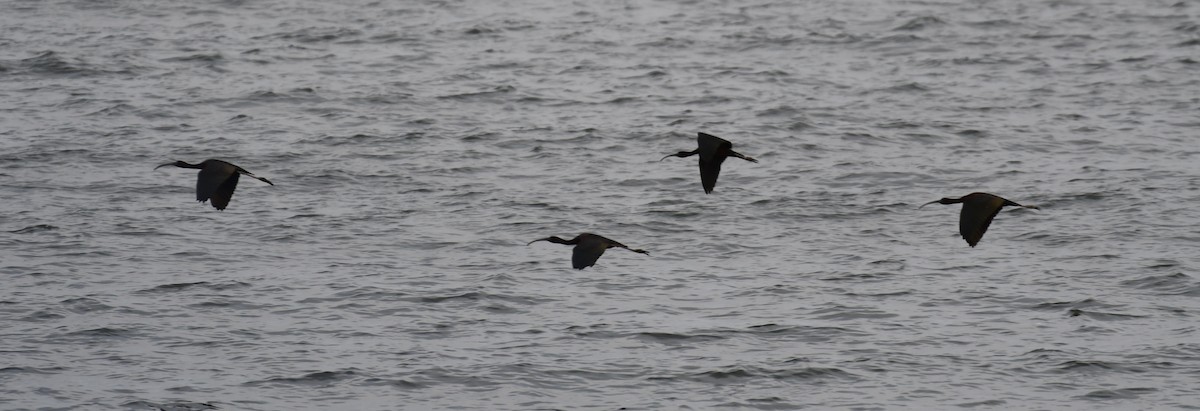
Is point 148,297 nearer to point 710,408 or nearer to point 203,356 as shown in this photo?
point 203,356

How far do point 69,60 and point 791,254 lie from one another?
16.9 metres

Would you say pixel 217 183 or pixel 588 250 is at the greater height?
pixel 217 183

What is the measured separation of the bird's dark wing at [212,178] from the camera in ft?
51.0

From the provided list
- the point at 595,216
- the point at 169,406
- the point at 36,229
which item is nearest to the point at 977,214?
the point at 169,406

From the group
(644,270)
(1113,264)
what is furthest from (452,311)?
(1113,264)

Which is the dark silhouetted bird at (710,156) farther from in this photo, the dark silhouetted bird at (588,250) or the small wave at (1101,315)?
the small wave at (1101,315)

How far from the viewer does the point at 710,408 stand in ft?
59.8

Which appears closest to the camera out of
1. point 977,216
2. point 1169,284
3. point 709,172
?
point 977,216

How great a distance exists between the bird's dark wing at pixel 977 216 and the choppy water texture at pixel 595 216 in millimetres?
3681

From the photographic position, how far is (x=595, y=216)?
81.0 feet

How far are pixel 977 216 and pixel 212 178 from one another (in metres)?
6.34

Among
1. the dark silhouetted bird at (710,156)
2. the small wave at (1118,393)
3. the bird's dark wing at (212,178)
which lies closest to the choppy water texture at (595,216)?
the small wave at (1118,393)

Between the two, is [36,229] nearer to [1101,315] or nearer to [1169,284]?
[1101,315]

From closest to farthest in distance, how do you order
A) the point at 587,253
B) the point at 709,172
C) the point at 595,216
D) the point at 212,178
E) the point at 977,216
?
the point at 587,253
the point at 977,216
the point at 709,172
the point at 212,178
the point at 595,216
